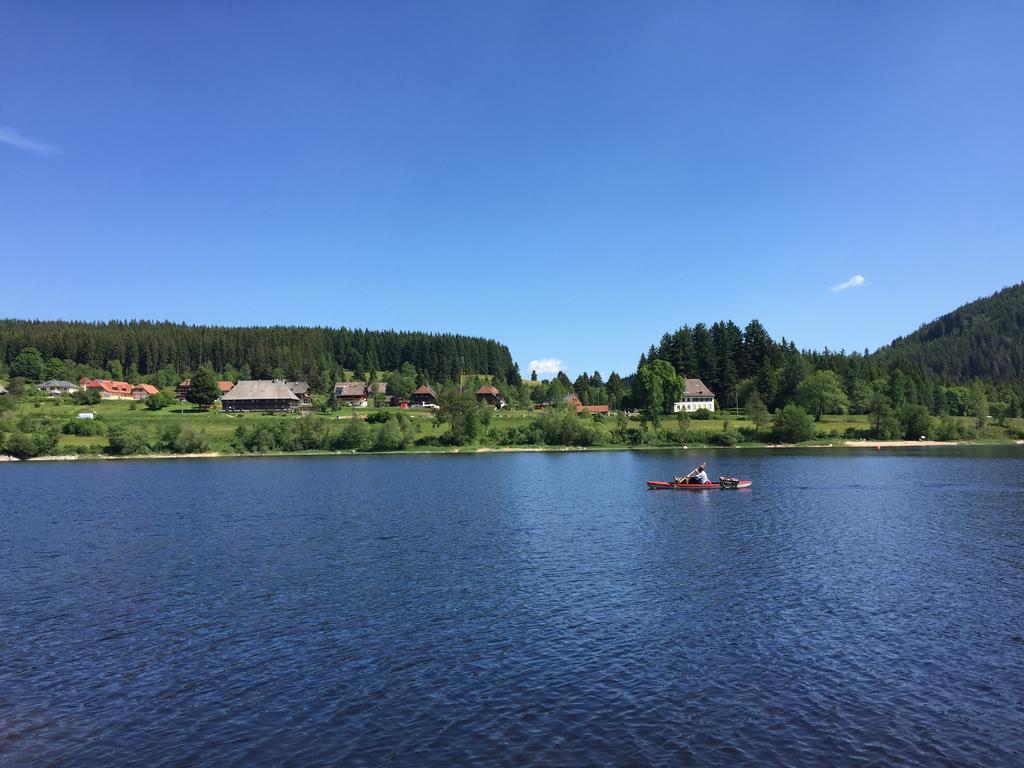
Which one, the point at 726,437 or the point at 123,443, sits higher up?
the point at 123,443

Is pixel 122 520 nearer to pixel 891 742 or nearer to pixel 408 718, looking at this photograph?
pixel 408 718

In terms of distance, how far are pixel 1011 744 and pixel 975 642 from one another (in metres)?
9.54

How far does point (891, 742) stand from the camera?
62.4ft

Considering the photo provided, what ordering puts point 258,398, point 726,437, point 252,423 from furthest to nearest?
1. point 258,398
2. point 252,423
3. point 726,437

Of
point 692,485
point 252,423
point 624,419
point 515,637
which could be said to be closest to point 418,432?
point 252,423

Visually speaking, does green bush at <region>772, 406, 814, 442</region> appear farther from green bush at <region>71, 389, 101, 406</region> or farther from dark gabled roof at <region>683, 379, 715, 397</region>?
green bush at <region>71, 389, 101, 406</region>

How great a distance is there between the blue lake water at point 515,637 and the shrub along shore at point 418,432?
269ft

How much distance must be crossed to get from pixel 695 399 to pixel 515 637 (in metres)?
170

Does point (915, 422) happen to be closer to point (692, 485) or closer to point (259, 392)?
point (692, 485)

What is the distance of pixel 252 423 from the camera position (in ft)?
509

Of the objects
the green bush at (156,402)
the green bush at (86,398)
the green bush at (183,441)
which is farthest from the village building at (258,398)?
the green bush at (183,441)

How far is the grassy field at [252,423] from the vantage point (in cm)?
14200

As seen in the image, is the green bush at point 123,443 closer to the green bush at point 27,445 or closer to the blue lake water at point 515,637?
the green bush at point 27,445

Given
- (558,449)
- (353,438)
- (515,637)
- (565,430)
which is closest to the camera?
(515,637)
